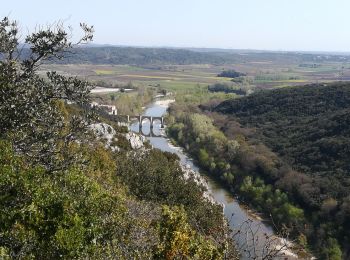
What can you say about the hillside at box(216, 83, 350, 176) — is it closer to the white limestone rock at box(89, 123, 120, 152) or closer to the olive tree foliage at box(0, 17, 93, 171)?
the white limestone rock at box(89, 123, 120, 152)

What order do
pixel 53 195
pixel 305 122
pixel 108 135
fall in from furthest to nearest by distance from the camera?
pixel 305 122 → pixel 108 135 → pixel 53 195

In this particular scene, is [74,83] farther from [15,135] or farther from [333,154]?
[333,154]

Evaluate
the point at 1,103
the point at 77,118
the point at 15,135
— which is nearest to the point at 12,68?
the point at 1,103

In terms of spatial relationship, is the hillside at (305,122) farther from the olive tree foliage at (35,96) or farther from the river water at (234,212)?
the olive tree foliage at (35,96)

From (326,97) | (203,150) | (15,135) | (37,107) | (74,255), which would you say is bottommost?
(203,150)

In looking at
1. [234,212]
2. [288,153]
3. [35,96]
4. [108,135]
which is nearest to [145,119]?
[288,153]

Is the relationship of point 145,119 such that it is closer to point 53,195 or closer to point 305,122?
point 305,122
